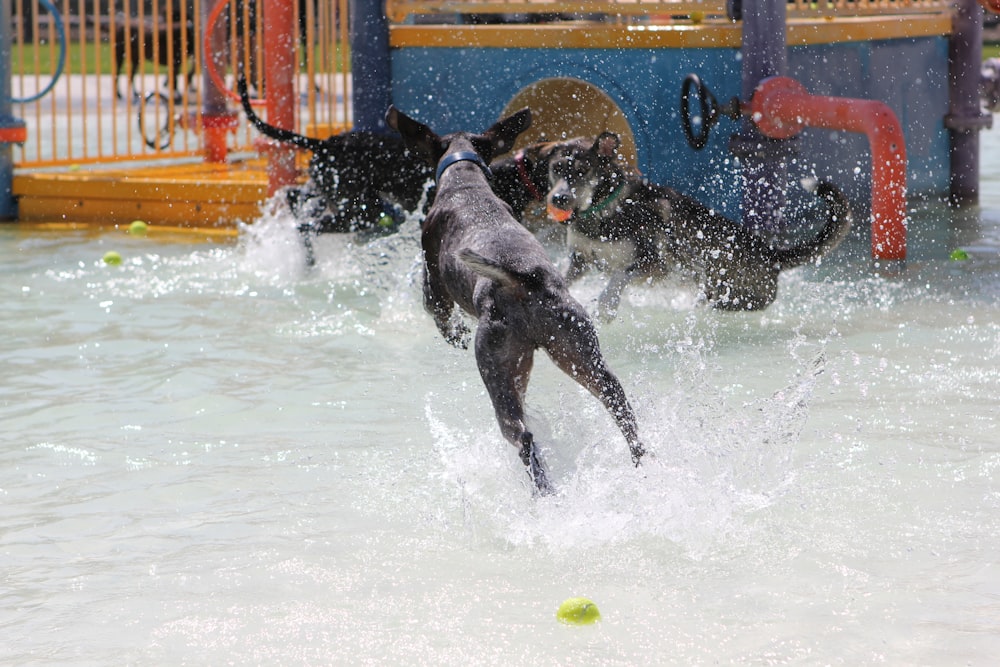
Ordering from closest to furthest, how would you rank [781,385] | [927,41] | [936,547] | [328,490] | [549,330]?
[936,547] < [549,330] < [328,490] < [781,385] < [927,41]

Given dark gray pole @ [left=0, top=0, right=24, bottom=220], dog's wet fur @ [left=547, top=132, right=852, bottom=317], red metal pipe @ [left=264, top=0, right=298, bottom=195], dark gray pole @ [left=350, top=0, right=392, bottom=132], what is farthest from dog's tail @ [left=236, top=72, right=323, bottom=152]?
dark gray pole @ [left=0, top=0, right=24, bottom=220]

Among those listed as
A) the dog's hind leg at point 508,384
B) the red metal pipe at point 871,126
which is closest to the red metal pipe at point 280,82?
the red metal pipe at point 871,126

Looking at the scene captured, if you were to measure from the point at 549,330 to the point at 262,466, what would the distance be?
1.13 metres

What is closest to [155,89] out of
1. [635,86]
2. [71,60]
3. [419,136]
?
[635,86]

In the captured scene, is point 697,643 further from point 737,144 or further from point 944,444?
point 737,144

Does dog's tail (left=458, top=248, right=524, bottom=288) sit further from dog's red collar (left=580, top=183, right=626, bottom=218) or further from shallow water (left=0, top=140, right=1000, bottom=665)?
dog's red collar (left=580, top=183, right=626, bottom=218)

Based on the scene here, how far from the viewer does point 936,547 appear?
337 cm

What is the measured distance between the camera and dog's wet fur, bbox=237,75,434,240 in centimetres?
691

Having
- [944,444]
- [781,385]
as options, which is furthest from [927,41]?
[944,444]

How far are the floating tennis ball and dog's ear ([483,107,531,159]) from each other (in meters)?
2.45

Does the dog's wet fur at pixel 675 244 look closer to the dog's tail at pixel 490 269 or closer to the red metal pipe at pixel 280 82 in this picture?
the dog's tail at pixel 490 269

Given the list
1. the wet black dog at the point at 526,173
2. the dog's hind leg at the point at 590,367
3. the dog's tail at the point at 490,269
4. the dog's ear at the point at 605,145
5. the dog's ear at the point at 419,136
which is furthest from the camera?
the dog's ear at the point at 605,145

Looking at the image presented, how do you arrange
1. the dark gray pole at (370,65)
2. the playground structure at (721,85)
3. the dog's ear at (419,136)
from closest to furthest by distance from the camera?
the dog's ear at (419,136) < the playground structure at (721,85) < the dark gray pole at (370,65)

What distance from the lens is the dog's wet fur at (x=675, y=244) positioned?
19.0ft
